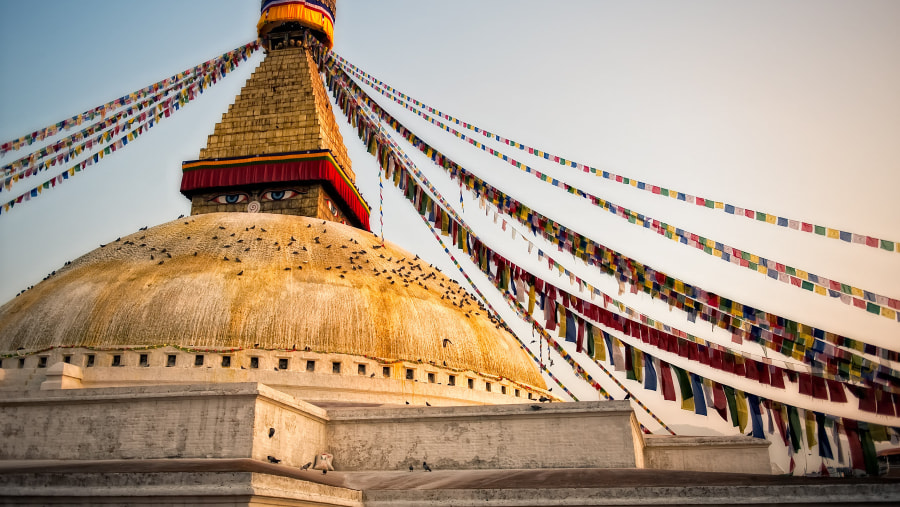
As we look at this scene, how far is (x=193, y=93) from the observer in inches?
864

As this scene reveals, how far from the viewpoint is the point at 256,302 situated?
14.7 m

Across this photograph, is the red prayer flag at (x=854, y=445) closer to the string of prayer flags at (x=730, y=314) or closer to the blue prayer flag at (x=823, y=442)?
the blue prayer flag at (x=823, y=442)

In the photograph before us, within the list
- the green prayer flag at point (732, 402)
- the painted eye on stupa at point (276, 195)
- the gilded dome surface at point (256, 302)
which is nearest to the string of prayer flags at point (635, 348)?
the green prayer flag at point (732, 402)

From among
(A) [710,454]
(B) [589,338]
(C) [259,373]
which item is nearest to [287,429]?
(C) [259,373]

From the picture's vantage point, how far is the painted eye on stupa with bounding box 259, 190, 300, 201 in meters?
21.3

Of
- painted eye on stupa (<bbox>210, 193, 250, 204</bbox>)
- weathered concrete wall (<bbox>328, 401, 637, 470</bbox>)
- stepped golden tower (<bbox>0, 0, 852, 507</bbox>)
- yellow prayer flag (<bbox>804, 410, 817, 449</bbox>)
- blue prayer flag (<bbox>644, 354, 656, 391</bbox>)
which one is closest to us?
stepped golden tower (<bbox>0, 0, 852, 507</bbox>)

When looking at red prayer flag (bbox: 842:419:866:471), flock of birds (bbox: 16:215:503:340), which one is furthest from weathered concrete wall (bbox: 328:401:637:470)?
flock of birds (bbox: 16:215:503:340)

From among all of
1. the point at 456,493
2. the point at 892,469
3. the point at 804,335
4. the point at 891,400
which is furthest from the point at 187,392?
the point at 892,469

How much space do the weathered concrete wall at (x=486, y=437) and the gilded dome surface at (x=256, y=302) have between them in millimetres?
2398

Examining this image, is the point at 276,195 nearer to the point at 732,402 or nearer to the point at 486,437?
the point at 486,437

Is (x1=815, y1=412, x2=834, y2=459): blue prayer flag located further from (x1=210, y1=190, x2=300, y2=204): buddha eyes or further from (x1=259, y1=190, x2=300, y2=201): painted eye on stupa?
(x1=259, y1=190, x2=300, y2=201): painted eye on stupa

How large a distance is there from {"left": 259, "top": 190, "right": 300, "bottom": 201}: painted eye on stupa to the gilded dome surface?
134 inches

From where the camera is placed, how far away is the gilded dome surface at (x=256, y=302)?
14.3 meters

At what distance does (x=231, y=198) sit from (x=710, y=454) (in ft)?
47.6
